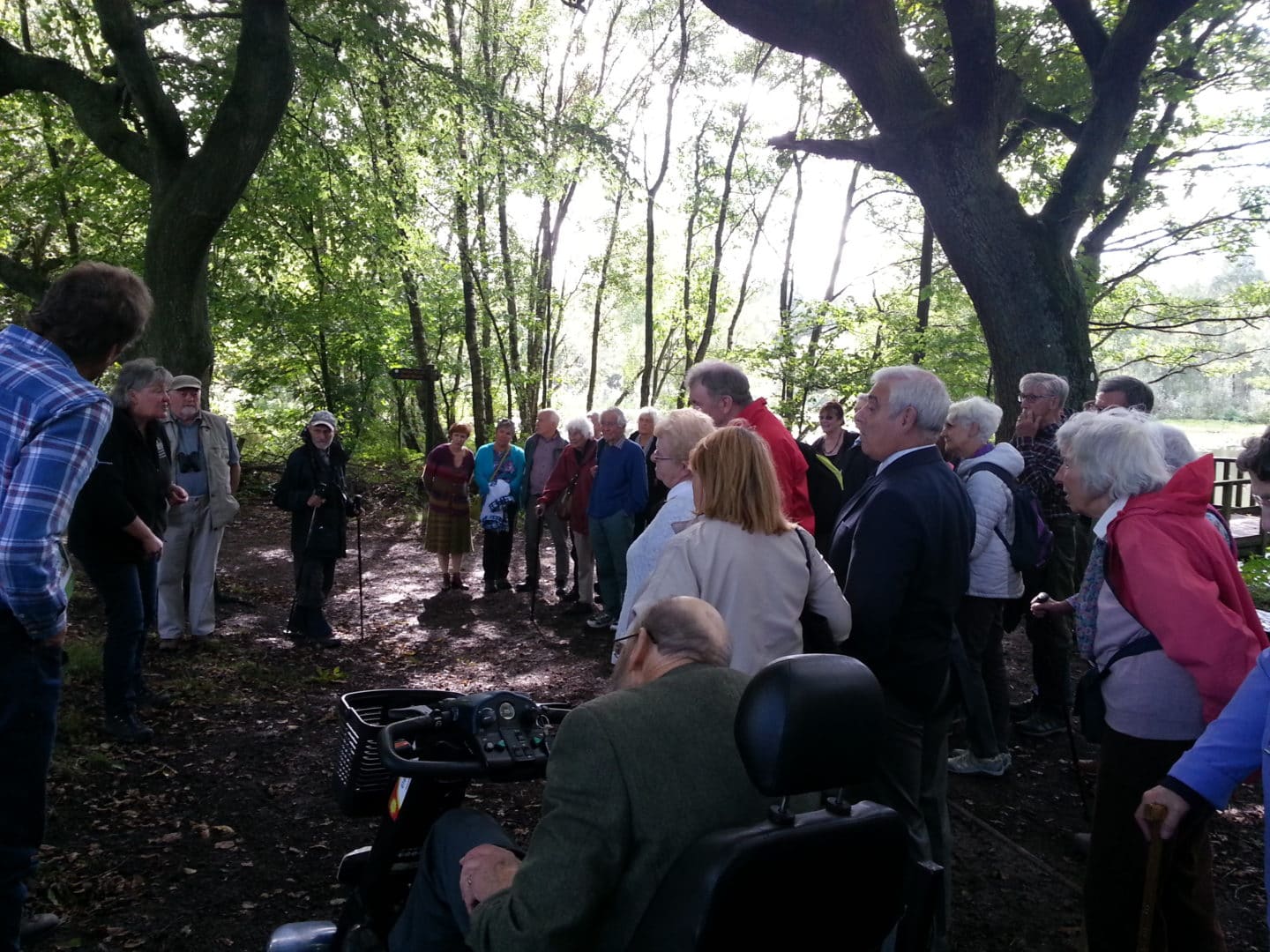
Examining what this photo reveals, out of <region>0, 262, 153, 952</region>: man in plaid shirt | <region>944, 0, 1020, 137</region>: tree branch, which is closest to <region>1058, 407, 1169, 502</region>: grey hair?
<region>0, 262, 153, 952</region>: man in plaid shirt

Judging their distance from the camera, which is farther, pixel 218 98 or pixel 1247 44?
pixel 218 98

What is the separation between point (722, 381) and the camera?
4148mm

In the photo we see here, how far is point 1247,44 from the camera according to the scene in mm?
9695

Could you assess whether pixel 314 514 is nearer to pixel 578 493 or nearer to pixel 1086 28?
pixel 578 493

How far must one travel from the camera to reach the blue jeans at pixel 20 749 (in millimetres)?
2463

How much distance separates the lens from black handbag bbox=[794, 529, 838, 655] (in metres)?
2.93

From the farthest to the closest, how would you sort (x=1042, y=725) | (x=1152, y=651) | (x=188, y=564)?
(x=188, y=564) < (x=1042, y=725) < (x=1152, y=651)

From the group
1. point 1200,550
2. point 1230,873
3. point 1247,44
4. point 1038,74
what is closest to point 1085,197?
point 1038,74

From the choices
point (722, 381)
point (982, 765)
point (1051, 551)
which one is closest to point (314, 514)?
point (722, 381)

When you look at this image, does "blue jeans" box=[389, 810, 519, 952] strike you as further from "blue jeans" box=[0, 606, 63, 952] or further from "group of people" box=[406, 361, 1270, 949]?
"blue jeans" box=[0, 606, 63, 952]

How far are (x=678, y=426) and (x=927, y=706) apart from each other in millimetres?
1506

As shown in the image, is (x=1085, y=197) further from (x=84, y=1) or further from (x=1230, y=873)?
(x=84, y=1)

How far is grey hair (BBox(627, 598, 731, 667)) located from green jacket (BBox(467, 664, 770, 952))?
218 mm

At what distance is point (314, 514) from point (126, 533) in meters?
2.59
